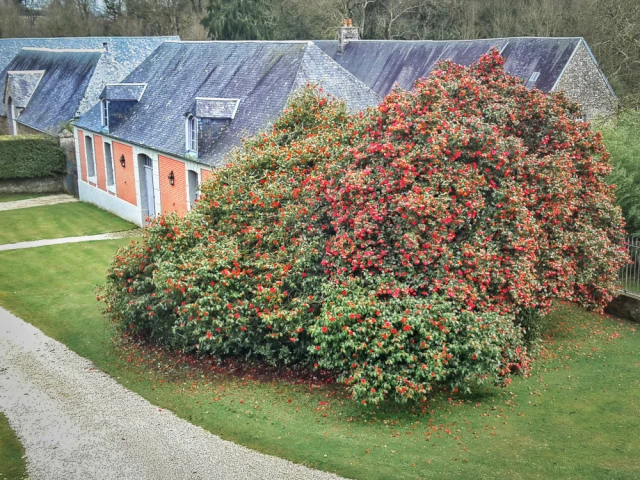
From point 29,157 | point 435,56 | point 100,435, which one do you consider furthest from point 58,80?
point 100,435

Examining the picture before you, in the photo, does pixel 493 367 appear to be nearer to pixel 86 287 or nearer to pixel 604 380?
pixel 604 380

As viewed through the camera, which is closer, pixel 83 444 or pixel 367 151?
pixel 83 444

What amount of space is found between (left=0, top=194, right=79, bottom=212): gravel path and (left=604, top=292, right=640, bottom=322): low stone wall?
25244mm

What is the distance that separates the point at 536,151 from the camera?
579 inches

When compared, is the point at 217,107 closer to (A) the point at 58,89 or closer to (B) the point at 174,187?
(B) the point at 174,187

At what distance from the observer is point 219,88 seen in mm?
24109

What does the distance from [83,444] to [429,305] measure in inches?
247

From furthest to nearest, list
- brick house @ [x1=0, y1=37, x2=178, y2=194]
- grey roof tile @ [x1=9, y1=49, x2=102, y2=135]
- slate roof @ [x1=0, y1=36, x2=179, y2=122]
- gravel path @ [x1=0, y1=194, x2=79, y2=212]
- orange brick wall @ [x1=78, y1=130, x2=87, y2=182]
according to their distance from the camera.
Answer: grey roof tile @ [x1=9, y1=49, x2=102, y2=135] → slate roof @ [x1=0, y1=36, x2=179, y2=122] → brick house @ [x1=0, y1=37, x2=178, y2=194] → orange brick wall @ [x1=78, y1=130, x2=87, y2=182] → gravel path @ [x1=0, y1=194, x2=79, y2=212]

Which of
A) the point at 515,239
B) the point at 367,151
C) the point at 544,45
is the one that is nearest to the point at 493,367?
the point at 515,239

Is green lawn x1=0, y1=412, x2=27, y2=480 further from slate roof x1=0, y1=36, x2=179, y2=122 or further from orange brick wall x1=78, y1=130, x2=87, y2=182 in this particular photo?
slate roof x1=0, y1=36, x2=179, y2=122

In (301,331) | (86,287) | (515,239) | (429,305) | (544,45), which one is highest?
(544,45)

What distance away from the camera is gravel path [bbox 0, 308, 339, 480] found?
10234 mm

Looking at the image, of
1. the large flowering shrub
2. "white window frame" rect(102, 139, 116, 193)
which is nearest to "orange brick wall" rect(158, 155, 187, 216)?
"white window frame" rect(102, 139, 116, 193)

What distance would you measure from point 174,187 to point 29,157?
40.8 ft
